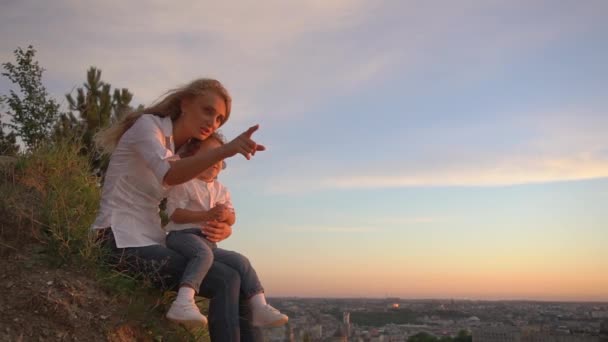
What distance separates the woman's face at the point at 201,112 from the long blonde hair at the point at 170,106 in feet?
0.11

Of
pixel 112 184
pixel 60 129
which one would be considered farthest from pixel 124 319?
pixel 60 129

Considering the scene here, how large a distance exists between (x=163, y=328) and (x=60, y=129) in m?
4.40

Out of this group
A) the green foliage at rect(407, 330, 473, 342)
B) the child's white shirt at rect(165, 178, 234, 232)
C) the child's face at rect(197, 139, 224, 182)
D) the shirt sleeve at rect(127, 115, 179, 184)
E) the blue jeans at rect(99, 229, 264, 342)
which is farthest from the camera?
the green foliage at rect(407, 330, 473, 342)

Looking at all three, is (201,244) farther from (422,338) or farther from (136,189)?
(422,338)

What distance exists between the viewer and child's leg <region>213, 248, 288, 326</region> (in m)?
2.90

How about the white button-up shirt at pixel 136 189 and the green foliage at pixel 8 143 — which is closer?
the white button-up shirt at pixel 136 189

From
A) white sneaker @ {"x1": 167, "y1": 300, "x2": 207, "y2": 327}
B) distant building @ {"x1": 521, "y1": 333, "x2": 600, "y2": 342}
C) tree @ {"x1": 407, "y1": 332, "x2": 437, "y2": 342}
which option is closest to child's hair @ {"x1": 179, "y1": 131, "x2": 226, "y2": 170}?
white sneaker @ {"x1": 167, "y1": 300, "x2": 207, "y2": 327}

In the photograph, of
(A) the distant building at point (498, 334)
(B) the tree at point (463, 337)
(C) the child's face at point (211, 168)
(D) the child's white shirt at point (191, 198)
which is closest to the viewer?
(D) the child's white shirt at point (191, 198)

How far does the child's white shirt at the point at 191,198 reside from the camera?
3.18 m

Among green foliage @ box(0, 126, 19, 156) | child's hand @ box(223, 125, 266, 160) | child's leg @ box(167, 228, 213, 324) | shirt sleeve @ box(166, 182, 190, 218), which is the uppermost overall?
green foliage @ box(0, 126, 19, 156)

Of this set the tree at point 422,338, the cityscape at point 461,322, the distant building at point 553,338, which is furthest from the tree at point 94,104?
the tree at point 422,338

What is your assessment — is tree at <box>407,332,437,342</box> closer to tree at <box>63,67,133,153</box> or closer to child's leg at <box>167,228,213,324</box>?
tree at <box>63,67,133,153</box>

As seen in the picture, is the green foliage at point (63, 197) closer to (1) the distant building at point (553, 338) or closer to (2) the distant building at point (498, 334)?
(1) the distant building at point (553, 338)

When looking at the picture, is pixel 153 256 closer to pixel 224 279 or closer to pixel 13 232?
pixel 224 279
